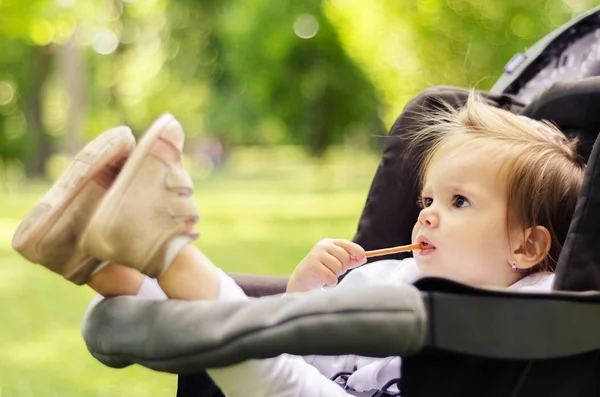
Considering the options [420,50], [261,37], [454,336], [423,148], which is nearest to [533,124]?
[423,148]

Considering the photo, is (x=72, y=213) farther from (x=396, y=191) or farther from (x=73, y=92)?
(x=73, y=92)

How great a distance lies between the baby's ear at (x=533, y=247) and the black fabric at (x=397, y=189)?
49 cm

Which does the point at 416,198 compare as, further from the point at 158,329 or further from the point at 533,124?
the point at 158,329

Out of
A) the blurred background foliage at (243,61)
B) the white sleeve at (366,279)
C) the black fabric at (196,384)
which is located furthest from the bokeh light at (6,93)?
the black fabric at (196,384)

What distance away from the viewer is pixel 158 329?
1.34 metres

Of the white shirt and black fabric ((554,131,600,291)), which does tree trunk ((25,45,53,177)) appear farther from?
black fabric ((554,131,600,291))

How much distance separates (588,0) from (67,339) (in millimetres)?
6019

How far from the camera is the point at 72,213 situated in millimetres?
1474

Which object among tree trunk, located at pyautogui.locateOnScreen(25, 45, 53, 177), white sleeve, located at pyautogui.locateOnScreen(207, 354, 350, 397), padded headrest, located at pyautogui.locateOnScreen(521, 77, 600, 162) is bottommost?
tree trunk, located at pyautogui.locateOnScreen(25, 45, 53, 177)

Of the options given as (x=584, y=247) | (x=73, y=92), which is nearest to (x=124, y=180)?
(x=584, y=247)

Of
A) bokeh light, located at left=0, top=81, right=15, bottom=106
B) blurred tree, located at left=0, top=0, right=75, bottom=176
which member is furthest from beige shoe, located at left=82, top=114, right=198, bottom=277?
bokeh light, located at left=0, top=81, right=15, bottom=106

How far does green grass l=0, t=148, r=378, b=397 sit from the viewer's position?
3.74 m

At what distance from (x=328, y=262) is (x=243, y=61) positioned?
17.8 meters

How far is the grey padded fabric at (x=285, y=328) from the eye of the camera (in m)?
1.27
